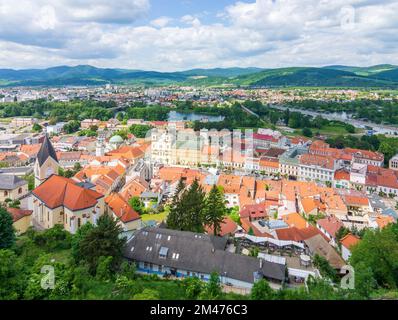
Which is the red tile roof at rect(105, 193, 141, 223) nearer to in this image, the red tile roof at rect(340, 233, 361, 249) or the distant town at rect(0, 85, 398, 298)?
the distant town at rect(0, 85, 398, 298)

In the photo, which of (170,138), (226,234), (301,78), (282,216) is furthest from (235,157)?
(301,78)

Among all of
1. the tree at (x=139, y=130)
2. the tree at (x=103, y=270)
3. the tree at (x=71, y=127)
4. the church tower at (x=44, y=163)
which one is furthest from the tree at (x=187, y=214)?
the tree at (x=71, y=127)

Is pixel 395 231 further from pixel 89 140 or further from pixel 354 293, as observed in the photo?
pixel 89 140

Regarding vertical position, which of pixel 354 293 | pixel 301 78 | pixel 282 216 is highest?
pixel 301 78

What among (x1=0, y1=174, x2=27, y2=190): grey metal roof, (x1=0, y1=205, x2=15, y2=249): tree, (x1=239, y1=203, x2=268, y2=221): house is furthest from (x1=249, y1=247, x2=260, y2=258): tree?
(x1=0, y1=174, x2=27, y2=190): grey metal roof

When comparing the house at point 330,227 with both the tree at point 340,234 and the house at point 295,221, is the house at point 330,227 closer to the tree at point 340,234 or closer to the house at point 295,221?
the tree at point 340,234

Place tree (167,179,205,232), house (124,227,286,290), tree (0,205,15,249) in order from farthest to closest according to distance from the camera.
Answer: tree (167,179,205,232) → tree (0,205,15,249) → house (124,227,286,290)

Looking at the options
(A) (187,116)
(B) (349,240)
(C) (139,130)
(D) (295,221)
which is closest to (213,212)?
(D) (295,221)
